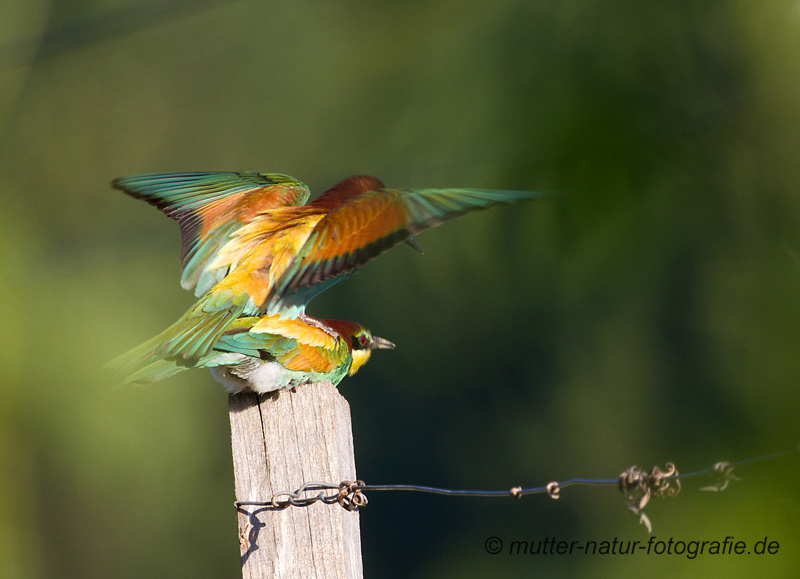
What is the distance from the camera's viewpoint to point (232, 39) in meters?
9.30

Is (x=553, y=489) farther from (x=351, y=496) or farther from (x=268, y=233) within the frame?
(x=268, y=233)

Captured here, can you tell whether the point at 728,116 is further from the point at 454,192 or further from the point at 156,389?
the point at 156,389

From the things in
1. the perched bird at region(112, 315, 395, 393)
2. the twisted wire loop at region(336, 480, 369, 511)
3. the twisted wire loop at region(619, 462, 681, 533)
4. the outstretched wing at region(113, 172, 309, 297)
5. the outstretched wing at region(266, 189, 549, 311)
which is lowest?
the twisted wire loop at region(619, 462, 681, 533)

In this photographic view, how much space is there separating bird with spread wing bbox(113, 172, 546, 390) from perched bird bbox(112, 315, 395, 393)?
11 mm

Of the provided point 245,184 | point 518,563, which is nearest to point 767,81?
point 245,184

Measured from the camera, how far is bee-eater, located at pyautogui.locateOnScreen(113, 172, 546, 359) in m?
1.95

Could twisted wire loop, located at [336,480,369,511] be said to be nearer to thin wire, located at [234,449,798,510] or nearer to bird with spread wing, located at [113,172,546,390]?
thin wire, located at [234,449,798,510]

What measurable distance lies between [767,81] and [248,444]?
4.24 feet

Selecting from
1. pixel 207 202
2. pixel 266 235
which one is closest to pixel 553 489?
pixel 266 235

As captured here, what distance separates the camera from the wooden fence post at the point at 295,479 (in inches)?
67.1

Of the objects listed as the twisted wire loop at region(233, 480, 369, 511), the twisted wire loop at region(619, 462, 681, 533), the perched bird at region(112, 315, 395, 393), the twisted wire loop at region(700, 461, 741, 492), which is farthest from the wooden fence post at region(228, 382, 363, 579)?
the twisted wire loop at region(700, 461, 741, 492)

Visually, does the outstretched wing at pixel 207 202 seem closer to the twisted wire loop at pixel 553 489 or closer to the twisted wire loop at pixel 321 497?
the twisted wire loop at pixel 321 497

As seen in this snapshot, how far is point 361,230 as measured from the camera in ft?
Result: 6.84

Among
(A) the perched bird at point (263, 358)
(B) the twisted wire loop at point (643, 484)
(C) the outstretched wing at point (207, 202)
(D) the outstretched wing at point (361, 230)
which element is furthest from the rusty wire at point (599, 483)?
(C) the outstretched wing at point (207, 202)
